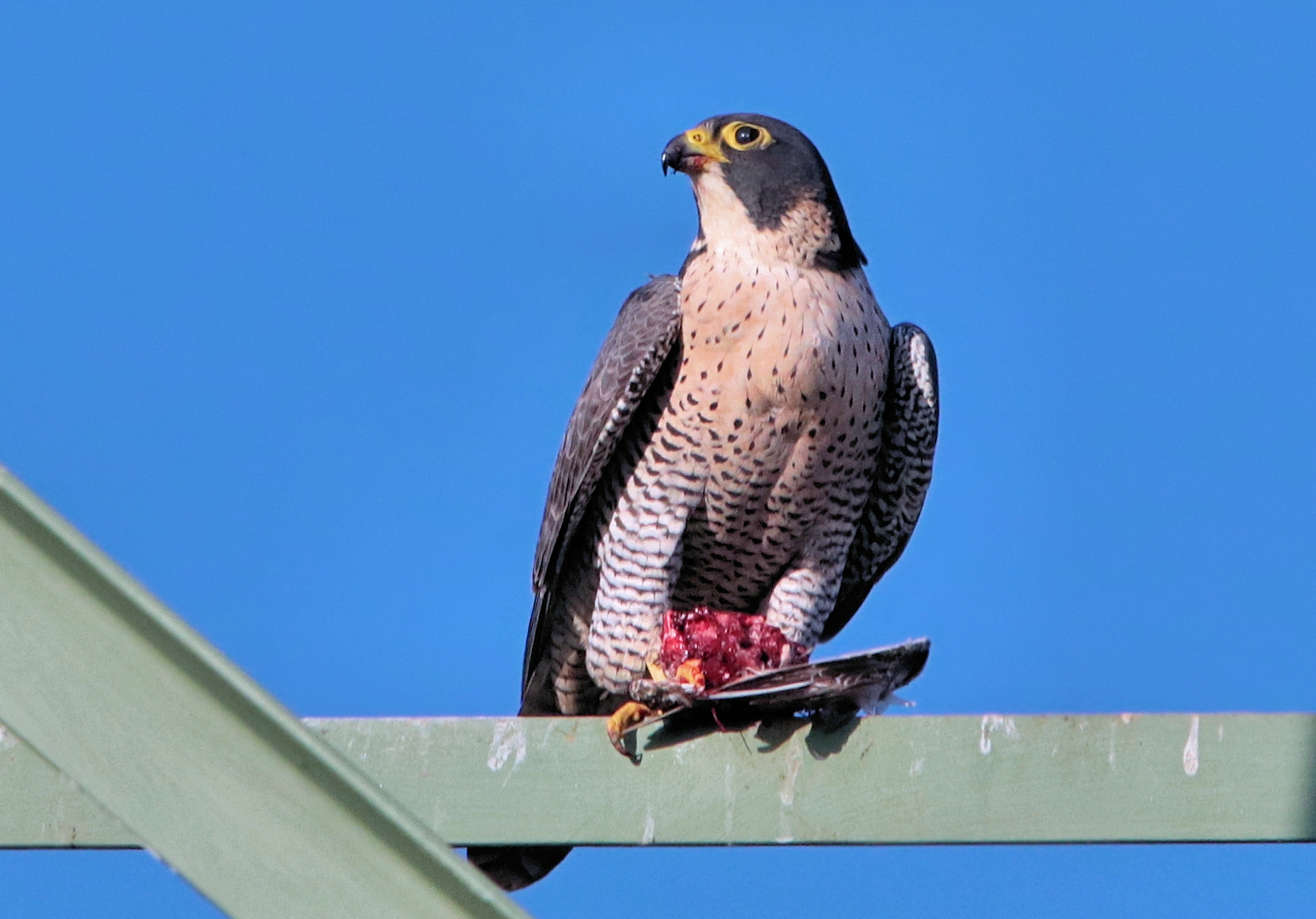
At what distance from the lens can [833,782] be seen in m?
3.38

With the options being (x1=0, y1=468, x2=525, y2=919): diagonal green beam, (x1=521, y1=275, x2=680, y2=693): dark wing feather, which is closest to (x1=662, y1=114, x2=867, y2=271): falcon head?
(x1=521, y1=275, x2=680, y2=693): dark wing feather

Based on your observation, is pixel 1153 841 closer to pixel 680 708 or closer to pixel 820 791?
pixel 820 791

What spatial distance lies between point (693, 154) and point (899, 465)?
1.13 meters

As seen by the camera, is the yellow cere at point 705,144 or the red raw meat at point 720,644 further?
the yellow cere at point 705,144

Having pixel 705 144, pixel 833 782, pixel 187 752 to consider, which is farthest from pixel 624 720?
pixel 705 144

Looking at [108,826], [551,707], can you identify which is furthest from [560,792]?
[551,707]

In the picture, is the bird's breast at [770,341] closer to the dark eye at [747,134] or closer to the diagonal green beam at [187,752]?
the dark eye at [747,134]

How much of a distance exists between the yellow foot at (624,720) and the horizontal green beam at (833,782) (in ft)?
0.09

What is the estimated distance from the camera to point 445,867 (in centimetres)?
194

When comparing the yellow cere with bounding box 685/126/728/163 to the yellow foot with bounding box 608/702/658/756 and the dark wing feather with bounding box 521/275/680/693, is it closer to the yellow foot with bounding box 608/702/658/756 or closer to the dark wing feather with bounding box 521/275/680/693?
the dark wing feather with bounding box 521/275/680/693

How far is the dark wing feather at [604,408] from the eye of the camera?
4.85 metres

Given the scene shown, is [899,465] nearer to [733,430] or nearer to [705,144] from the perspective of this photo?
[733,430]

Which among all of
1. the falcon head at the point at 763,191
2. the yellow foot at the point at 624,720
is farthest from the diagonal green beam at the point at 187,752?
the falcon head at the point at 763,191

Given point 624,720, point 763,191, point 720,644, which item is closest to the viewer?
point 624,720
